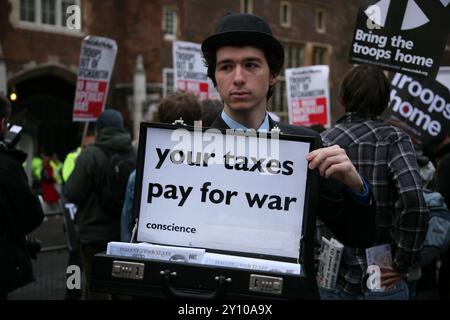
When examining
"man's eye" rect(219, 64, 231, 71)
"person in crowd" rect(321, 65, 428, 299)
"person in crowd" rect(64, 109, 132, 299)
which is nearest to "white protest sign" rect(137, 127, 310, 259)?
"man's eye" rect(219, 64, 231, 71)

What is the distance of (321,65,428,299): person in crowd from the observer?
264 cm

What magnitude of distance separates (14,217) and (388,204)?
2077mm

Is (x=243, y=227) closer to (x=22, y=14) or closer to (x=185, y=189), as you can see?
(x=185, y=189)

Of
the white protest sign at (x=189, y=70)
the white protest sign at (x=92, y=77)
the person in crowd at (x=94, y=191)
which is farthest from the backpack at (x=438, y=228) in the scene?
the white protest sign at (x=189, y=70)

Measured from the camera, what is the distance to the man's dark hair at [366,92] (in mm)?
2848

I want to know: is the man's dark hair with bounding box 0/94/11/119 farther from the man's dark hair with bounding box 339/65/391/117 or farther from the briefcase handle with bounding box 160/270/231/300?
the briefcase handle with bounding box 160/270/231/300

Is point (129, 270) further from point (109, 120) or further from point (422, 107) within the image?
point (422, 107)

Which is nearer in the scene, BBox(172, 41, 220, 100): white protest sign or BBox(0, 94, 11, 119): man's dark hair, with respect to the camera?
BBox(0, 94, 11, 119): man's dark hair

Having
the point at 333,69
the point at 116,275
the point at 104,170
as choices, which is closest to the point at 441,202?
the point at 116,275

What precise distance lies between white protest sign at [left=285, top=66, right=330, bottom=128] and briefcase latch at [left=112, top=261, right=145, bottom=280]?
7902 mm

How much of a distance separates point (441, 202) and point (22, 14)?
60.6 ft

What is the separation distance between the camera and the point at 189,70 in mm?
8586

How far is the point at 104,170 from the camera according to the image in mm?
4559

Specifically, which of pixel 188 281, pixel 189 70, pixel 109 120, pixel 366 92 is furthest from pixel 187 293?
pixel 189 70
